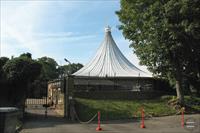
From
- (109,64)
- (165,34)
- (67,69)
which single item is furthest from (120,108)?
(67,69)

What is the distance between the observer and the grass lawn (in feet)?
110

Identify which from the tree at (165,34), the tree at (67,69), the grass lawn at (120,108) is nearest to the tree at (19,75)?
the grass lawn at (120,108)

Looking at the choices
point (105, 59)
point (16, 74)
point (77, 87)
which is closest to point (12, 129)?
point (16, 74)

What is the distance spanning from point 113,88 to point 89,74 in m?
8.41

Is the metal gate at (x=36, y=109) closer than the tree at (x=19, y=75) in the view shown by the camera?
No

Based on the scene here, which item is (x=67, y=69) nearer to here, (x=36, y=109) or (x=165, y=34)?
(x=36, y=109)

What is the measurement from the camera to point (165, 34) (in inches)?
1361

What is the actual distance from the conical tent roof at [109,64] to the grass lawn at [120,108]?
14241 mm

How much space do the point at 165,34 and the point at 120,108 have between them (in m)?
7.31

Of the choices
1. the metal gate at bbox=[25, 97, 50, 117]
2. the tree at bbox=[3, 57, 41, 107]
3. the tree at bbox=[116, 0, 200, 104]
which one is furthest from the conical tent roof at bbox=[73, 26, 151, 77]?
the tree at bbox=[3, 57, 41, 107]

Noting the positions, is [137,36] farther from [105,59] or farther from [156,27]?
[105,59]

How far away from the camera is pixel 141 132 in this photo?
75.8 feet

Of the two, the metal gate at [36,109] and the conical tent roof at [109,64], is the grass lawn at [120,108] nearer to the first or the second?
the metal gate at [36,109]

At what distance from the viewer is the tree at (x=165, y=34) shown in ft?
109
